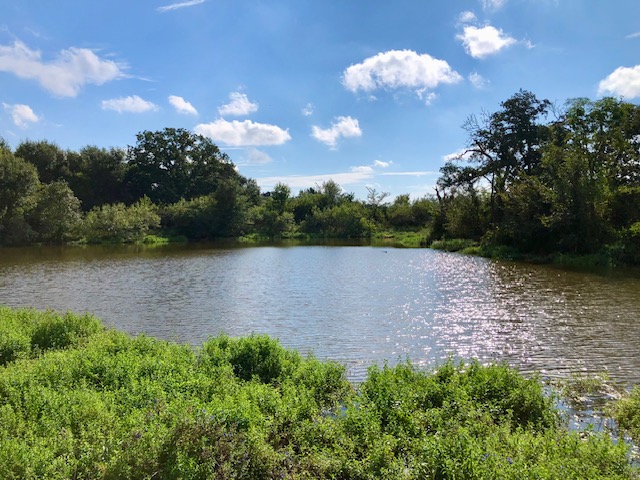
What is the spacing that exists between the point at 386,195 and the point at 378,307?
2969 inches

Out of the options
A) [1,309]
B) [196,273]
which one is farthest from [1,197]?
[1,309]

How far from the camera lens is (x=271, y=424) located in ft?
22.1

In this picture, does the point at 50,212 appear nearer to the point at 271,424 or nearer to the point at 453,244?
the point at 453,244

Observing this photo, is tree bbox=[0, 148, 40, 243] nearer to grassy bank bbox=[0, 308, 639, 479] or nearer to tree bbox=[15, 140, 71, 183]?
tree bbox=[15, 140, 71, 183]

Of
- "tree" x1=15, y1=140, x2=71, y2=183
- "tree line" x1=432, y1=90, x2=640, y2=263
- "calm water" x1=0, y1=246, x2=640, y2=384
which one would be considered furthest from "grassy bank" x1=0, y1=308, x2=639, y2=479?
"tree" x1=15, y1=140, x2=71, y2=183

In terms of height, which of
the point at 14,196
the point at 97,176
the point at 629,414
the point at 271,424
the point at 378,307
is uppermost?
the point at 97,176

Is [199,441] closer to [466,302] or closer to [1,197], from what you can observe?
[466,302]

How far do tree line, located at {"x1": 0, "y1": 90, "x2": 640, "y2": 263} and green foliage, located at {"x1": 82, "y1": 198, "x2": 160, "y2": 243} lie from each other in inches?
6.5

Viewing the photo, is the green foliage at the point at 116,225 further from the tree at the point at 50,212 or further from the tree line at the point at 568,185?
the tree line at the point at 568,185

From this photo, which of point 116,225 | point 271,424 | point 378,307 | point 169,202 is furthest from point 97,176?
point 271,424

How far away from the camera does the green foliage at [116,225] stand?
59094mm

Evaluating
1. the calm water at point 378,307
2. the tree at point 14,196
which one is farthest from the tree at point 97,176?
the calm water at point 378,307

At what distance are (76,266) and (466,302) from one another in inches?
1133

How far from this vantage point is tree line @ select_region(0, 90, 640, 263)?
33.0m
